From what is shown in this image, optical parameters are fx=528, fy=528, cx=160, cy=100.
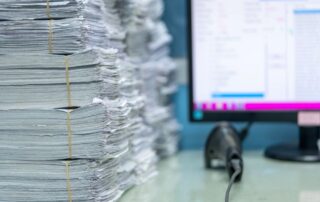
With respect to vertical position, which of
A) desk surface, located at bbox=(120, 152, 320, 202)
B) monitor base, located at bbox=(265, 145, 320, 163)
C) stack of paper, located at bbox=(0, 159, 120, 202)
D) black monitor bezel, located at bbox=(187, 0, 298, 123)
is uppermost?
black monitor bezel, located at bbox=(187, 0, 298, 123)

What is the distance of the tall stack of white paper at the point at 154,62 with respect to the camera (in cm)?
114

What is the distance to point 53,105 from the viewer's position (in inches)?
34.1

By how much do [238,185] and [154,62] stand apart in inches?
15.9

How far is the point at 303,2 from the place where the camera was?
124 cm

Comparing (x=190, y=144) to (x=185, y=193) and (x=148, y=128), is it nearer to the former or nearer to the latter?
(x=148, y=128)

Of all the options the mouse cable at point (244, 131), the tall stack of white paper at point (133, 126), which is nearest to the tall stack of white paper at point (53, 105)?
the tall stack of white paper at point (133, 126)

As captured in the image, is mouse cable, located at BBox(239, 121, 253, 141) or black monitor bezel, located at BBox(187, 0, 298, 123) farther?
mouse cable, located at BBox(239, 121, 253, 141)

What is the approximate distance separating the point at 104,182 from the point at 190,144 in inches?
24.7

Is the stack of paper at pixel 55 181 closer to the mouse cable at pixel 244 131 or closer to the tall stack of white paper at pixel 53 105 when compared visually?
the tall stack of white paper at pixel 53 105

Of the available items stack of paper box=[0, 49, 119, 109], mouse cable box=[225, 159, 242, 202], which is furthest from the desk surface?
stack of paper box=[0, 49, 119, 109]

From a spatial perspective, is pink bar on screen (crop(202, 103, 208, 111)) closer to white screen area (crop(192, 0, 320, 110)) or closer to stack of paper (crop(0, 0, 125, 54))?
white screen area (crop(192, 0, 320, 110))

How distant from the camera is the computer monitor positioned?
1248mm

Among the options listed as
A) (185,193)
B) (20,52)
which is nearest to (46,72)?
(20,52)

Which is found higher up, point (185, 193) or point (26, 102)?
point (26, 102)
